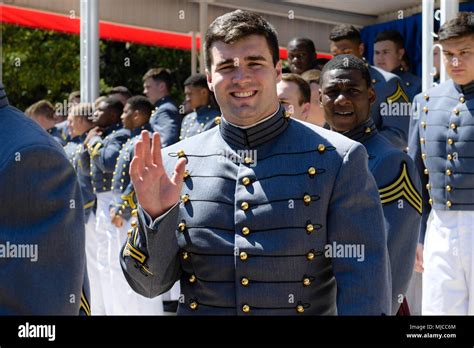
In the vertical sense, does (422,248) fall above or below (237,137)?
below

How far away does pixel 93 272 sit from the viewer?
9.28m

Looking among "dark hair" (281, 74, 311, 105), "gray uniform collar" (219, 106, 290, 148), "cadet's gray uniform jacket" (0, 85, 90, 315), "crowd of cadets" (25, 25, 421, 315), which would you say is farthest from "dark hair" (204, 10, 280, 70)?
"crowd of cadets" (25, 25, 421, 315)

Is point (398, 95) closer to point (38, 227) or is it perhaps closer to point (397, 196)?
point (397, 196)

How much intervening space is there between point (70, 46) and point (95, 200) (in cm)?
1622

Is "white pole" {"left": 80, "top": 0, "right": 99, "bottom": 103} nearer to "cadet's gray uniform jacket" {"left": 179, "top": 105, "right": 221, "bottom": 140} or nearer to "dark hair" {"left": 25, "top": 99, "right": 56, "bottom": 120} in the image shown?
"dark hair" {"left": 25, "top": 99, "right": 56, "bottom": 120}

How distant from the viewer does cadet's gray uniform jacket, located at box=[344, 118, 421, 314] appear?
3.98 meters

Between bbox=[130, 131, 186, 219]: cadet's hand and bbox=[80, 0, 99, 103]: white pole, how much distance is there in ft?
24.2

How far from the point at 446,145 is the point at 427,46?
2.07 m

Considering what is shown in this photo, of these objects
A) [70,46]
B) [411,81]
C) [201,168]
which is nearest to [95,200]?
[411,81]

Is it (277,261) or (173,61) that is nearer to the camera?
(277,261)

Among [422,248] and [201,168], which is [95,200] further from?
[201,168]

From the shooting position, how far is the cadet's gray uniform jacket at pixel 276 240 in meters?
2.83

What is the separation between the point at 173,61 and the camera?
2689cm
